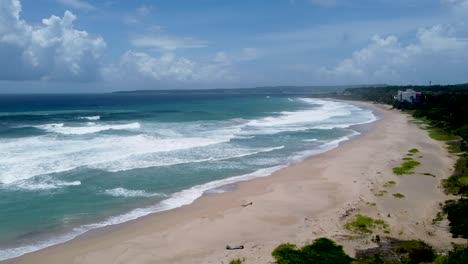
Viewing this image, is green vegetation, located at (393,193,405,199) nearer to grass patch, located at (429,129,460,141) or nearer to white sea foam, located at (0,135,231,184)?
white sea foam, located at (0,135,231,184)

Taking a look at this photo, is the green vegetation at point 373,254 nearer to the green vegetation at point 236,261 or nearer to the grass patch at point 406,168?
the green vegetation at point 236,261

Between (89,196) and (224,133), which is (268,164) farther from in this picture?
(224,133)

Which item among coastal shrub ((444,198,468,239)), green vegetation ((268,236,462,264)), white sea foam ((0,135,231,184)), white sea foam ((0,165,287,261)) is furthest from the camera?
white sea foam ((0,135,231,184))

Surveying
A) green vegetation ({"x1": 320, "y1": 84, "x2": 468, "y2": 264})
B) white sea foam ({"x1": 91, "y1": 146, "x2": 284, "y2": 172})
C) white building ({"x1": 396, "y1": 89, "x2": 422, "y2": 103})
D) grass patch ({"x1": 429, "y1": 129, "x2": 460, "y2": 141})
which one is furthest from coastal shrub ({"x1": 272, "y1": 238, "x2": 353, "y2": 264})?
white building ({"x1": 396, "y1": 89, "x2": 422, "y2": 103})

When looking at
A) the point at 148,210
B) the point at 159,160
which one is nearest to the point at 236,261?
the point at 148,210

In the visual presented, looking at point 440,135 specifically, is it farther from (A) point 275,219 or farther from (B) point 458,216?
(A) point 275,219

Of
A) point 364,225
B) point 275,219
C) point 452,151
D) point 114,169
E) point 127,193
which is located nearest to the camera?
point 364,225

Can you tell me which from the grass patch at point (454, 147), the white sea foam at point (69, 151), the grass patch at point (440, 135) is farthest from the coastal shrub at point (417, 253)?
the grass patch at point (440, 135)
